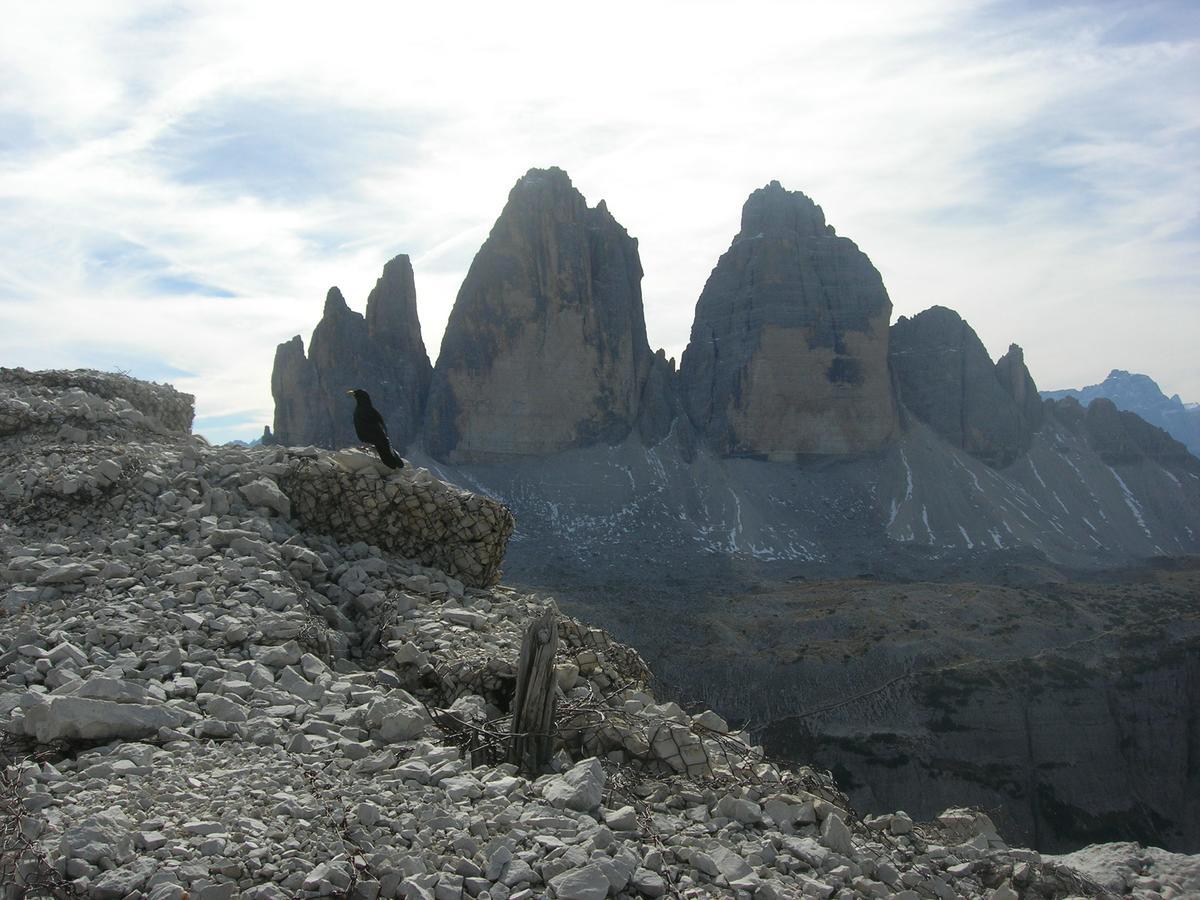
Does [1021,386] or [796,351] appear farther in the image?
[1021,386]

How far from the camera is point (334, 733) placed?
22.7 feet

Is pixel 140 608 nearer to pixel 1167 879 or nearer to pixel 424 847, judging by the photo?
pixel 424 847

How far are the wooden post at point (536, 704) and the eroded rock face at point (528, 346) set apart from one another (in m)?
95.8

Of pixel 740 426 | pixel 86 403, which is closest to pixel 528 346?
pixel 740 426

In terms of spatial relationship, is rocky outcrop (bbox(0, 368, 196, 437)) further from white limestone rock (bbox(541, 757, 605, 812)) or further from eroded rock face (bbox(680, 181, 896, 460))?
eroded rock face (bbox(680, 181, 896, 460))

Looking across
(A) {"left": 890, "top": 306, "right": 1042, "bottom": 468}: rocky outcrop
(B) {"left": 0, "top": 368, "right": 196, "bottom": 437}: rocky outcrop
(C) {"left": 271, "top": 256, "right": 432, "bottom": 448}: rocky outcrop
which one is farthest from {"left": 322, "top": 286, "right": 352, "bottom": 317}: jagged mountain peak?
→ (B) {"left": 0, "top": 368, "right": 196, "bottom": 437}: rocky outcrop

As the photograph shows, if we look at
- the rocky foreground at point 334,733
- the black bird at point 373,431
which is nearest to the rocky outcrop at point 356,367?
the black bird at point 373,431

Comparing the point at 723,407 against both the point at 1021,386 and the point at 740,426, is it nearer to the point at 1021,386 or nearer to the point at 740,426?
the point at 740,426

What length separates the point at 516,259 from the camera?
104 m

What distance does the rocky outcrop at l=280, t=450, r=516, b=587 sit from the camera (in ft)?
36.3

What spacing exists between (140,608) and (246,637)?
975mm

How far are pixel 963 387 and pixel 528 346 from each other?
5005cm

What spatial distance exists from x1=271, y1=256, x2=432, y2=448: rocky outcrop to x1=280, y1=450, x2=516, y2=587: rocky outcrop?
93236mm

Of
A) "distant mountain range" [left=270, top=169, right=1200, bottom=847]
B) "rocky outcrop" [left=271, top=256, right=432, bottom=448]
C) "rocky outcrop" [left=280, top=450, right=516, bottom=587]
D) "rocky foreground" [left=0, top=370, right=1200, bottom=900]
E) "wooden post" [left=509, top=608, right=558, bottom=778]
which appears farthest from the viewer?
"rocky outcrop" [left=271, top=256, right=432, bottom=448]
